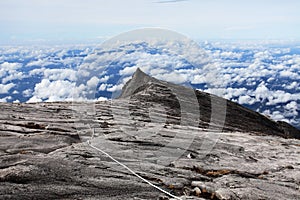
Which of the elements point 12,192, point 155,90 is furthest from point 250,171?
point 155,90

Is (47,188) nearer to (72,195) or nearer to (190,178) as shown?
(72,195)

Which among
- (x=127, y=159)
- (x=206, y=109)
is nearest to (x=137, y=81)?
(x=206, y=109)

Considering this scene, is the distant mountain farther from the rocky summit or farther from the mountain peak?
the mountain peak

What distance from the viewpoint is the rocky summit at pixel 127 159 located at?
15.0 meters

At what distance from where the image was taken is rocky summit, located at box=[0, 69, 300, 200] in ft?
49.1

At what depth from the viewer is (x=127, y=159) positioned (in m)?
19.9

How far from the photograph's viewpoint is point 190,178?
1802 centimetres

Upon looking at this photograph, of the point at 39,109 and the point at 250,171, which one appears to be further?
the point at 39,109

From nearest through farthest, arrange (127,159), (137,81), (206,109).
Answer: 1. (127,159)
2. (206,109)
3. (137,81)

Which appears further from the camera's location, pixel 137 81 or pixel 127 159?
pixel 137 81

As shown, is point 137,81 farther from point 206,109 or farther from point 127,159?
point 127,159

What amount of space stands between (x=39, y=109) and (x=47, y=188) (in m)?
19.0

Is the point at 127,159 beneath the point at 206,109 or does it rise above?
above

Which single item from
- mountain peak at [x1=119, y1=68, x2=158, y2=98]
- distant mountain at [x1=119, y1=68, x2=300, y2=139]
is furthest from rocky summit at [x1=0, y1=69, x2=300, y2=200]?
mountain peak at [x1=119, y1=68, x2=158, y2=98]
